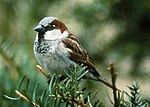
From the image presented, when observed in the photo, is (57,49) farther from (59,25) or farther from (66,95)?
(66,95)

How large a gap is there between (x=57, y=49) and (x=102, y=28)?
19cm

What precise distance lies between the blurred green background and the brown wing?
2 centimetres

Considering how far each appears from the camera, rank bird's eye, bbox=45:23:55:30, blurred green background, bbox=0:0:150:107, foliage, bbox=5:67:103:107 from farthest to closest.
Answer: bird's eye, bbox=45:23:55:30, blurred green background, bbox=0:0:150:107, foliage, bbox=5:67:103:107

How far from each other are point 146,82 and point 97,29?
0.19 m

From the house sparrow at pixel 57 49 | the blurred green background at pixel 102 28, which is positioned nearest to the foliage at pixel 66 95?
the blurred green background at pixel 102 28

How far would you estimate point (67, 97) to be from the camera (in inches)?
22.7

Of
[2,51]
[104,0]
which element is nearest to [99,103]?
[2,51]

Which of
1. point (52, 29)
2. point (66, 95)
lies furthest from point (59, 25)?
point (66, 95)

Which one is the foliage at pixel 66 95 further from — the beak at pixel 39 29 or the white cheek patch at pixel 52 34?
the white cheek patch at pixel 52 34

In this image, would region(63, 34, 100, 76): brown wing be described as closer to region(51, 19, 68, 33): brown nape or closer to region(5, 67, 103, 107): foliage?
region(51, 19, 68, 33): brown nape

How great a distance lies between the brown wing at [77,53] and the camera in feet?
3.58

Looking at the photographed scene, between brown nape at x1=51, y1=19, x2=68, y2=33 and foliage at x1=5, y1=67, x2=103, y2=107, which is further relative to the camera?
brown nape at x1=51, y1=19, x2=68, y2=33

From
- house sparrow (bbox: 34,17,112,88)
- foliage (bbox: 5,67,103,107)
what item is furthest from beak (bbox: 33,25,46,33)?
foliage (bbox: 5,67,103,107)

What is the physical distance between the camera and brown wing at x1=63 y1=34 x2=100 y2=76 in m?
1.09
